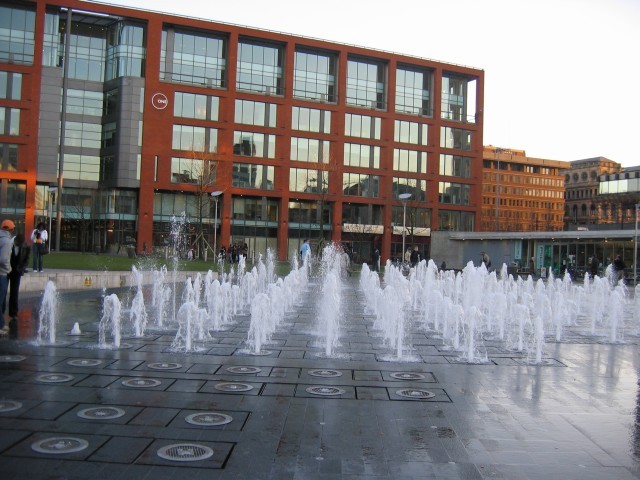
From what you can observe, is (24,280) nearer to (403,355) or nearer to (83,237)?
(403,355)

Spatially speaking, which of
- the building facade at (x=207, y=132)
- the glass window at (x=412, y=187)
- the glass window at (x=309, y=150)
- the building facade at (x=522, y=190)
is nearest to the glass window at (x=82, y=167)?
the building facade at (x=207, y=132)

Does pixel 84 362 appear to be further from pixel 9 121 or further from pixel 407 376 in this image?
Answer: pixel 9 121

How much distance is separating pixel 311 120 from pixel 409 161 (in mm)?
11550

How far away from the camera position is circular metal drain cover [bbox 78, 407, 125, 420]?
5.71 m

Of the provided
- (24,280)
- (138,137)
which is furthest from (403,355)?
(138,137)

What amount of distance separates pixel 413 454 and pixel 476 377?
11.8 feet

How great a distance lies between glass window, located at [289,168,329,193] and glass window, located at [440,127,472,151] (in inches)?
572

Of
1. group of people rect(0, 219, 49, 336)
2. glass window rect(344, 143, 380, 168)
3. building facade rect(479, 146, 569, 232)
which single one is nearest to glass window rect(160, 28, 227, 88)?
glass window rect(344, 143, 380, 168)

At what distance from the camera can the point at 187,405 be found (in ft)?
20.5

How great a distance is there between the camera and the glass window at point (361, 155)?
60.5 metres

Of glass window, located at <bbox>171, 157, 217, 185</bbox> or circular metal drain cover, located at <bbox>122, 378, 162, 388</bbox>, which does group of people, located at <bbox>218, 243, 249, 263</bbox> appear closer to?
glass window, located at <bbox>171, 157, 217, 185</bbox>

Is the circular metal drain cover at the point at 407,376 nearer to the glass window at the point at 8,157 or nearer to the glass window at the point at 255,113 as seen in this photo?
the glass window at the point at 8,157

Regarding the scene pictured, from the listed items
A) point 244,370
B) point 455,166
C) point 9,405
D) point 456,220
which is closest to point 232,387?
point 244,370

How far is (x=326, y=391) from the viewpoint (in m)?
7.16
